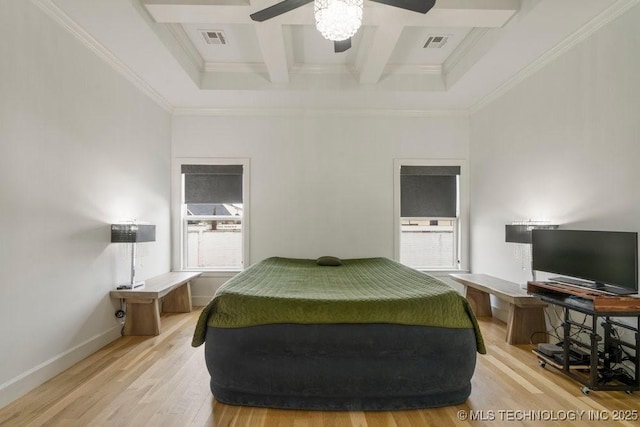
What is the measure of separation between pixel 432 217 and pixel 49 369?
460cm

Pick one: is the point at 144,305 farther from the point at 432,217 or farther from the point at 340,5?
the point at 432,217

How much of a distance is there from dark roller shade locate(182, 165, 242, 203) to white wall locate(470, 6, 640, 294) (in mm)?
3488

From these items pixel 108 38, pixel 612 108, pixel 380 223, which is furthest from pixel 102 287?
pixel 612 108

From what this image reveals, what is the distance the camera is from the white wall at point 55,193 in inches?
88.4

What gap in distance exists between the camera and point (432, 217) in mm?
5023

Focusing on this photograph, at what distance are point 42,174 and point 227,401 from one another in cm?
213

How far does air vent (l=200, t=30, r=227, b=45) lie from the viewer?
11.3 ft

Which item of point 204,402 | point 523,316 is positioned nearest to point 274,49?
point 204,402

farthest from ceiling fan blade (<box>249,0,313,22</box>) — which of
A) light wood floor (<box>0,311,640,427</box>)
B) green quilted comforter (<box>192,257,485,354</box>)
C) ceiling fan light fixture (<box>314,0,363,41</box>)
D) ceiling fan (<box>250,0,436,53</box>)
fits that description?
light wood floor (<box>0,311,640,427</box>)

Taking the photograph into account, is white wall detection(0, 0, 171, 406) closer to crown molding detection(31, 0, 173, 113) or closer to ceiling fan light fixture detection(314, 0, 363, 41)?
crown molding detection(31, 0, 173, 113)

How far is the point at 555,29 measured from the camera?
2898 mm

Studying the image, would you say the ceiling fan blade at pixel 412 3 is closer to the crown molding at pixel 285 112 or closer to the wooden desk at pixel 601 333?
the wooden desk at pixel 601 333

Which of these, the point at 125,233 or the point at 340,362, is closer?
the point at 340,362

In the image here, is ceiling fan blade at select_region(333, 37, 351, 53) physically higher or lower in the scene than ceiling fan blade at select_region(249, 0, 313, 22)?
higher
